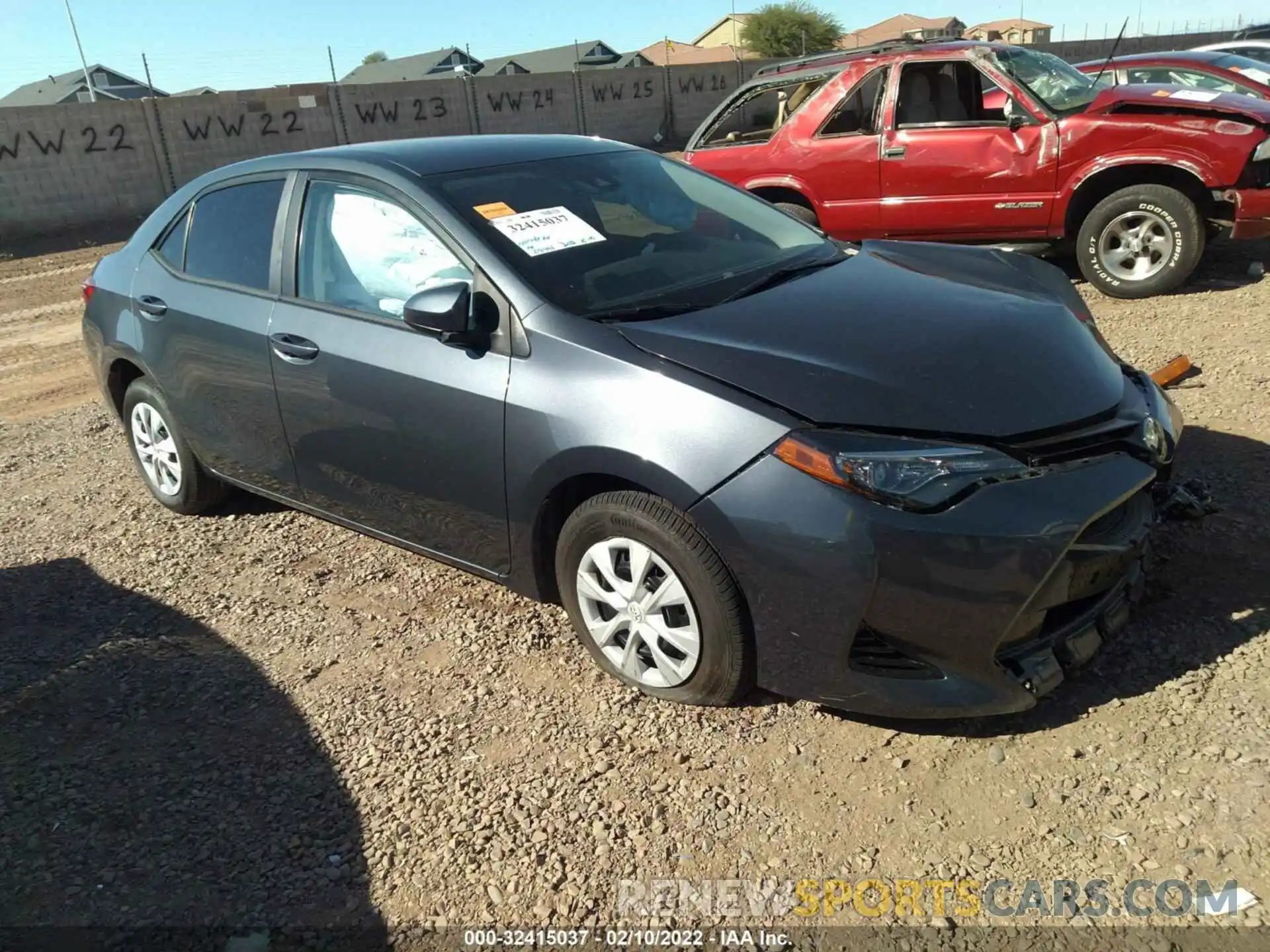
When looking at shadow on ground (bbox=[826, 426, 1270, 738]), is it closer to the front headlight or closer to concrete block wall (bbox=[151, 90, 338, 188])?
the front headlight

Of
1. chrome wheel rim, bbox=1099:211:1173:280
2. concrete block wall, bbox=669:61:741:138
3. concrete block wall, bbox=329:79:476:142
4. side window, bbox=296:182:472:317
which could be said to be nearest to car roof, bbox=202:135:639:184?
side window, bbox=296:182:472:317

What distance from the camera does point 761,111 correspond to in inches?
318

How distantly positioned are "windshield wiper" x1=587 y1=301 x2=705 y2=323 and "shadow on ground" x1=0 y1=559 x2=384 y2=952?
64.4 inches

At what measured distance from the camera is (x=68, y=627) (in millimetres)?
4141

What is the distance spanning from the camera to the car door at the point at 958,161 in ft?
23.5

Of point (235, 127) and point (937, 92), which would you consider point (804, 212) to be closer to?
point (937, 92)

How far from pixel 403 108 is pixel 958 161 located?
67.3ft

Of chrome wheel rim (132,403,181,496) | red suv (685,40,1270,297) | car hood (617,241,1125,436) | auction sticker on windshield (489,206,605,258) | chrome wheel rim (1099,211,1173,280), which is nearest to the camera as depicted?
car hood (617,241,1125,436)

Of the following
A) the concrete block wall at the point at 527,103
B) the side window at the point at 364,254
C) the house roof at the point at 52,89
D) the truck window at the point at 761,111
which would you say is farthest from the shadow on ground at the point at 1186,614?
the house roof at the point at 52,89

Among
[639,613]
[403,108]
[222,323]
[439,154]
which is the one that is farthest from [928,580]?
[403,108]

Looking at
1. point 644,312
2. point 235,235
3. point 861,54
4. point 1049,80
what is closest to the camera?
point 644,312

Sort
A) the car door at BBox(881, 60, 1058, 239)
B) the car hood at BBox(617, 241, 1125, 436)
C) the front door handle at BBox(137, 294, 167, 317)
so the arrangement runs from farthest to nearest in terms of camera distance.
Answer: the car door at BBox(881, 60, 1058, 239) → the front door handle at BBox(137, 294, 167, 317) → the car hood at BBox(617, 241, 1125, 436)

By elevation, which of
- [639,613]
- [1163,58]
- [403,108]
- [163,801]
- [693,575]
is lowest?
[163,801]

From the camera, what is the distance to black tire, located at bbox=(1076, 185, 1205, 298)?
22.3 ft
